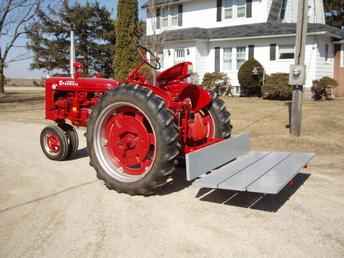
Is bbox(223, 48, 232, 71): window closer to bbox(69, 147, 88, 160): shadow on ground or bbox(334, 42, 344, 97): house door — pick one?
bbox(334, 42, 344, 97): house door

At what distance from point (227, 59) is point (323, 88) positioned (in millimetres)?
5954

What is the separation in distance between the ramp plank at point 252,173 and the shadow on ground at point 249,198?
357 millimetres

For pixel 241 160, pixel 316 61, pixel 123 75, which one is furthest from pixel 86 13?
→ pixel 241 160

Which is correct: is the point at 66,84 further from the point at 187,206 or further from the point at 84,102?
the point at 187,206

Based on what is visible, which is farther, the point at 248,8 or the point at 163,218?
the point at 248,8

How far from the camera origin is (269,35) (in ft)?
64.3

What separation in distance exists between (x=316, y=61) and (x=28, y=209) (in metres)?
17.4

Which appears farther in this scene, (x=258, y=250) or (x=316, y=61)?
(x=316, y=61)

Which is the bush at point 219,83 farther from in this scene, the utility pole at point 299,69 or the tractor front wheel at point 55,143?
the tractor front wheel at point 55,143

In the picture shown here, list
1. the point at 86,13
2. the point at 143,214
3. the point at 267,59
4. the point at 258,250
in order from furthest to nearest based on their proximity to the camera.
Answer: the point at 86,13, the point at 267,59, the point at 143,214, the point at 258,250

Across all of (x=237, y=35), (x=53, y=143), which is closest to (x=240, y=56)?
(x=237, y=35)

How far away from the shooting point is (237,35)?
20828 mm

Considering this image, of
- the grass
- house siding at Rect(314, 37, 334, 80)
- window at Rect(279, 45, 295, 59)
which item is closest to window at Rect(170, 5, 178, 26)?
window at Rect(279, 45, 295, 59)

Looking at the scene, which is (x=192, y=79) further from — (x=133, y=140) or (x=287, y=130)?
(x=287, y=130)
